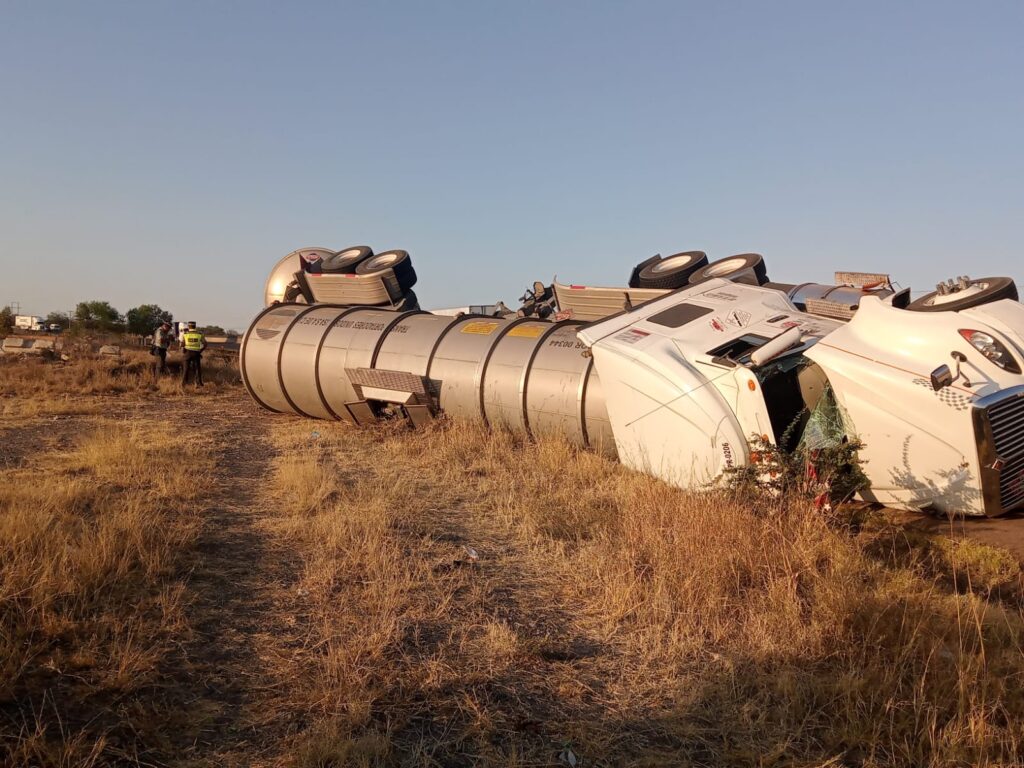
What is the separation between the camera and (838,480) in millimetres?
5824

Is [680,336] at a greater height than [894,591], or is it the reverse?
[680,336]

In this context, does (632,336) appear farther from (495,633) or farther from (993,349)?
(495,633)

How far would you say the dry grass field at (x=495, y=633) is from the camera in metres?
2.79

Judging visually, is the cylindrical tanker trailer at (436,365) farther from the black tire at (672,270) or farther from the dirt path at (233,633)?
the dirt path at (233,633)

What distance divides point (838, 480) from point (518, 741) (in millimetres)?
4161

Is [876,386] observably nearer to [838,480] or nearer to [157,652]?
[838,480]

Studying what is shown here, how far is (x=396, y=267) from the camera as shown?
520 inches

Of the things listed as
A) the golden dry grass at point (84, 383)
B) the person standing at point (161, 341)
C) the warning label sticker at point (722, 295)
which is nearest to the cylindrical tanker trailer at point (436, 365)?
the warning label sticker at point (722, 295)

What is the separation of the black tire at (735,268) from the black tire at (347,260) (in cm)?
737

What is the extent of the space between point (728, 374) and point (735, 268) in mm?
3805

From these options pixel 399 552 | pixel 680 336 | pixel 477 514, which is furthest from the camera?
pixel 680 336

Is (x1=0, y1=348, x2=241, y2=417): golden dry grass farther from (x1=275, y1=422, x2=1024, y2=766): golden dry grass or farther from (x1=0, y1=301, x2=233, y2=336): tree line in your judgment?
(x1=0, y1=301, x2=233, y2=336): tree line

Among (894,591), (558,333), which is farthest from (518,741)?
(558,333)

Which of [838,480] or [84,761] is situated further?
[838,480]
